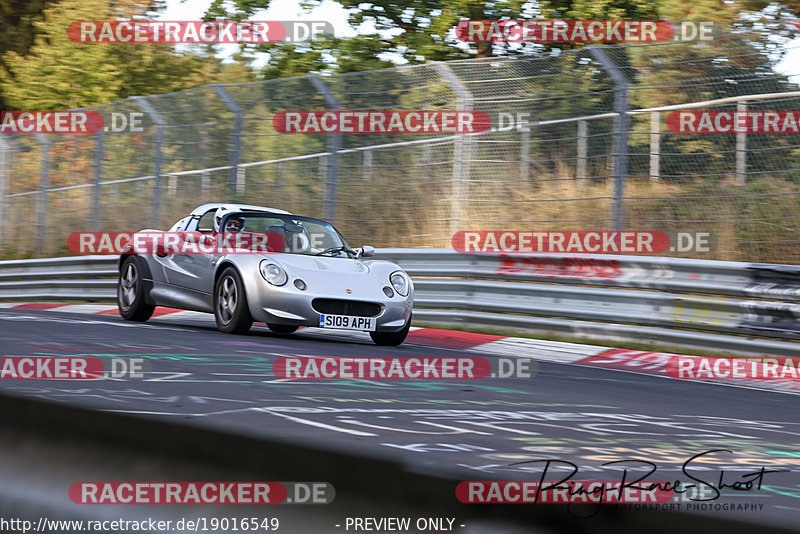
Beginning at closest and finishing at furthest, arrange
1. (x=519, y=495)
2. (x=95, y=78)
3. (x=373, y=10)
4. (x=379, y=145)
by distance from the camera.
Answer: (x=519, y=495) < (x=379, y=145) < (x=373, y=10) < (x=95, y=78)

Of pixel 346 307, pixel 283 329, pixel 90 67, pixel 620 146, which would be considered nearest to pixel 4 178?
pixel 90 67

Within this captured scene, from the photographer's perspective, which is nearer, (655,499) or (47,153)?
(655,499)

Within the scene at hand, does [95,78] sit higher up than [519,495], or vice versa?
[95,78]

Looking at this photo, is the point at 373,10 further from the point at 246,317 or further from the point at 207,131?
the point at 246,317

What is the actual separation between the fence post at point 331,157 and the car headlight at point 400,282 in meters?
3.85

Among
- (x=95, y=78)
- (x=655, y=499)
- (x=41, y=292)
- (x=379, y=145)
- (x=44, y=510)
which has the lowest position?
(x=41, y=292)

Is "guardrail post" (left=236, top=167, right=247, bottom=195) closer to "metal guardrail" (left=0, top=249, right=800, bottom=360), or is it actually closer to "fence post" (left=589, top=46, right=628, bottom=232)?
"metal guardrail" (left=0, top=249, right=800, bottom=360)

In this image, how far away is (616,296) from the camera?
9.91 m

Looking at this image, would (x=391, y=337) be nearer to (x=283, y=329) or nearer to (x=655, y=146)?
(x=283, y=329)

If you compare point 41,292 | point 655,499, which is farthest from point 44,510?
point 41,292

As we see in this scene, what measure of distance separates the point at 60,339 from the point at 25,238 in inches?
501

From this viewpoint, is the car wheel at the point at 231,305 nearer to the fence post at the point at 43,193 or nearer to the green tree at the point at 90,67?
the fence post at the point at 43,193

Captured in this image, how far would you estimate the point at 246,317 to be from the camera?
8.88 m

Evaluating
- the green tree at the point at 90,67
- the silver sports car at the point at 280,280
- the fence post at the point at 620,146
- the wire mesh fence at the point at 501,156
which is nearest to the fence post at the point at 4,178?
the wire mesh fence at the point at 501,156
